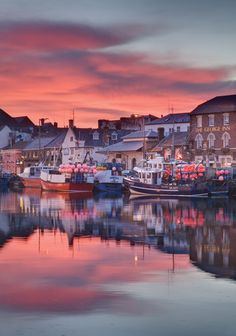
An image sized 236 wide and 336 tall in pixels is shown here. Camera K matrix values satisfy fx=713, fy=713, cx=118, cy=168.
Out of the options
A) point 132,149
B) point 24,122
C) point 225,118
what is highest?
point 24,122

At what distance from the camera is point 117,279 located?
64.4 feet

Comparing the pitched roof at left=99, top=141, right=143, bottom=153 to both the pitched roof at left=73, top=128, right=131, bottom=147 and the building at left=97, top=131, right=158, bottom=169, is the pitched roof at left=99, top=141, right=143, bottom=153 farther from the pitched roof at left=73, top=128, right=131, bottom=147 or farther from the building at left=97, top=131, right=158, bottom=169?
the pitched roof at left=73, top=128, right=131, bottom=147

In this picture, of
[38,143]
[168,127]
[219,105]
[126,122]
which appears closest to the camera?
[219,105]

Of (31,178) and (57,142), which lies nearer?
(31,178)

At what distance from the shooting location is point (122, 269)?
21.6 metres

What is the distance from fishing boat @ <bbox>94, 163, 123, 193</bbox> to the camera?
85.9 m

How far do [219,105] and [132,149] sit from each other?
1925 centimetres

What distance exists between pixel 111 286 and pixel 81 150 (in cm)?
9880

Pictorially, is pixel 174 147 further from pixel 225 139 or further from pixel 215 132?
pixel 225 139

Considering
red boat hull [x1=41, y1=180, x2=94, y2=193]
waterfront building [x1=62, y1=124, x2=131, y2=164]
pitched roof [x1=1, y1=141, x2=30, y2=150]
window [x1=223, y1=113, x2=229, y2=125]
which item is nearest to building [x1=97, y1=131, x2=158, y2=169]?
waterfront building [x1=62, y1=124, x2=131, y2=164]

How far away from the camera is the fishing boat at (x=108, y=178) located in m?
85.9

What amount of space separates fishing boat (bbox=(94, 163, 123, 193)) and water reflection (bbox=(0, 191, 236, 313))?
41289 millimetres

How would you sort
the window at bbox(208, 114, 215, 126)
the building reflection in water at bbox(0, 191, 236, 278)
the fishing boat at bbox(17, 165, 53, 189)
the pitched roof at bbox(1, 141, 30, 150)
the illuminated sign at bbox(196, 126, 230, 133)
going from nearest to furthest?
the building reflection in water at bbox(0, 191, 236, 278) → the illuminated sign at bbox(196, 126, 230, 133) → the window at bbox(208, 114, 215, 126) → the fishing boat at bbox(17, 165, 53, 189) → the pitched roof at bbox(1, 141, 30, 150)

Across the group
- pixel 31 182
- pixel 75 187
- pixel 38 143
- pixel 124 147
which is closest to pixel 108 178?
pixel 75 187
